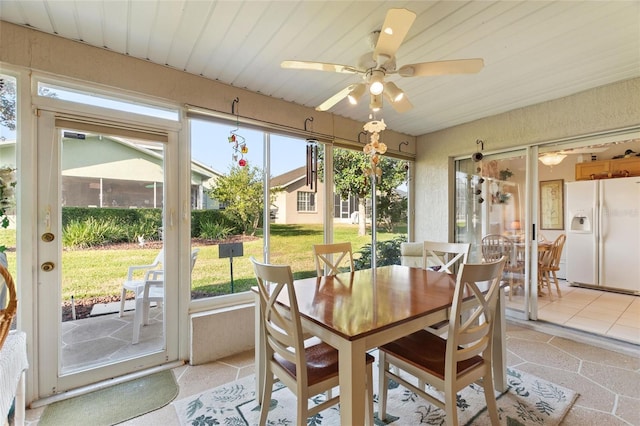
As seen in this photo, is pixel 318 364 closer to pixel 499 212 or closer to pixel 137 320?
pixel 137 320

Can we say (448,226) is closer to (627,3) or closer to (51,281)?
(627,3)

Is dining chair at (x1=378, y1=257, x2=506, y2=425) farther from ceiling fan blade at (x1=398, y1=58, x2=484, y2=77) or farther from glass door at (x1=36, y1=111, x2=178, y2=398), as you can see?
glass door at (x1=36, y1=111, x2=178, y2=398)

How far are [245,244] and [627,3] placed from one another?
3251 millimetres

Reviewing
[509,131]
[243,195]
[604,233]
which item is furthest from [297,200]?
[604,233]

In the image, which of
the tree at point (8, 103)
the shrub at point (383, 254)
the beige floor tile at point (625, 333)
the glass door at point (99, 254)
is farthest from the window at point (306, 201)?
the beige floor tile at point (625, 333)

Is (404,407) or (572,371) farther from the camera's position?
(572,371)

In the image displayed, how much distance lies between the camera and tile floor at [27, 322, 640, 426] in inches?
71.2

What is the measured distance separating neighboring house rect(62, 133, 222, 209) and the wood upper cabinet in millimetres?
6129

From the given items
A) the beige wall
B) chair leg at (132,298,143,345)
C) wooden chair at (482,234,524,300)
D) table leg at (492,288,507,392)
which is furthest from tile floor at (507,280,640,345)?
chair leg at (132,298,143,345)

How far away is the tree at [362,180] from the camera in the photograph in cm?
374

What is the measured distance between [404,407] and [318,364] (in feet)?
2.73

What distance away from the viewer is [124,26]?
74.1 inches

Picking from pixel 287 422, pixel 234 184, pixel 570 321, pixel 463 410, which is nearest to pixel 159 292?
pixel 234 184

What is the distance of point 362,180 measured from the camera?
12.8 ft
